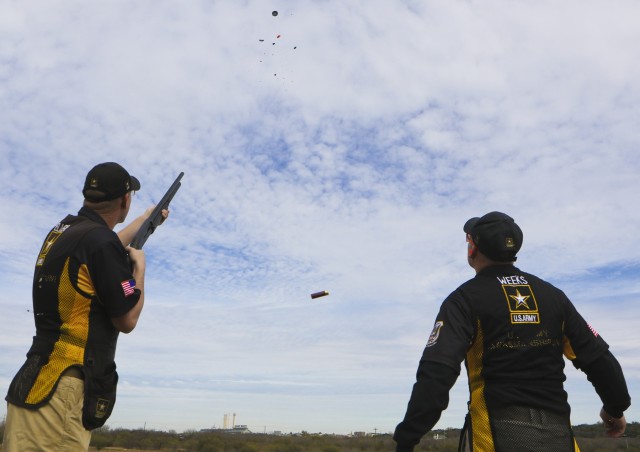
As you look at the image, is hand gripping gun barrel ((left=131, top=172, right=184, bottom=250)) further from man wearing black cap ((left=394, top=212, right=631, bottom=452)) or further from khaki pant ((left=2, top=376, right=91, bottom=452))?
man wearing black cap ((left=394, top=212, right=631, bottom=452))

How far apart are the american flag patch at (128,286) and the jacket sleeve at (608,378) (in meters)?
3.37

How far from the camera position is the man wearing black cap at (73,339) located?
350cm

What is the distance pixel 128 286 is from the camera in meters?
3.72

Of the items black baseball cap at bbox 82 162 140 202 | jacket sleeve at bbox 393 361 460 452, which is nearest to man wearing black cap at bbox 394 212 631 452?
jacket sleeve at bbox 393 361 460 452

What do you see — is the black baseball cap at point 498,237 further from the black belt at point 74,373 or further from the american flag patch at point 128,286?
the black belt at point 74,373

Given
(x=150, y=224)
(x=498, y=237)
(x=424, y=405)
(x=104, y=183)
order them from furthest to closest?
1. (x=150, y=224)
2. (x=498, y=237)
3. (x=104, y=183)
4. (x=424, y=405)

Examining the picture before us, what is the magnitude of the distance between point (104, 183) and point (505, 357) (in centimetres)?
297

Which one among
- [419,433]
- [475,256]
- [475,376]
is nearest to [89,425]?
[419,433]

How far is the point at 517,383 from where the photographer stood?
4047 mm

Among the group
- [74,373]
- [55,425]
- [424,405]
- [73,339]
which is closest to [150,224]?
[73,339]

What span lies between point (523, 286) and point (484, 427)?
1.03m

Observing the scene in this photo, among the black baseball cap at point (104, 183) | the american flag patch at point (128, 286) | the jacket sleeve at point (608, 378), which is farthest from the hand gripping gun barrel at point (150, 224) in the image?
the jacket sleeve at point (608, 378)

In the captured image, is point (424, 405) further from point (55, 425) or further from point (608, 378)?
point (55, 425)

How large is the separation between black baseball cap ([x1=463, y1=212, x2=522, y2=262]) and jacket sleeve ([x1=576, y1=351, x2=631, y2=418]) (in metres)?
1.03
